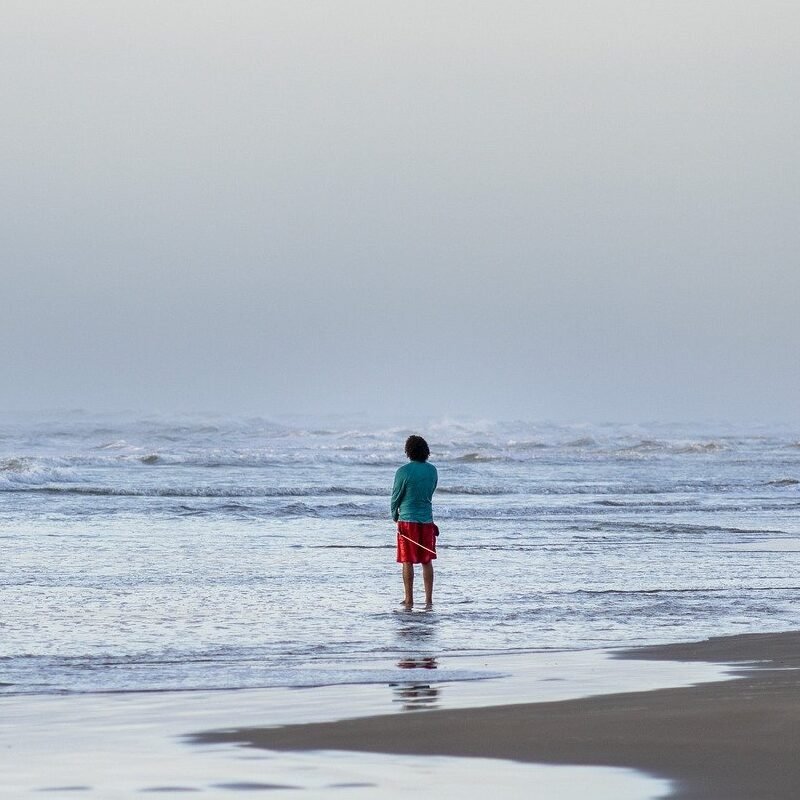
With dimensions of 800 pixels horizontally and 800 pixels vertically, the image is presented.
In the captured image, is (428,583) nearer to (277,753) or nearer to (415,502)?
(415,502)

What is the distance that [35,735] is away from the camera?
565cm

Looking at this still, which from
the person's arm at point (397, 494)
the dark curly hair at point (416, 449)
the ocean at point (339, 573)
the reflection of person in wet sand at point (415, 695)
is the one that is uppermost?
the dark curly hair at point (416, 449)

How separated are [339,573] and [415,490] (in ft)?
5.88

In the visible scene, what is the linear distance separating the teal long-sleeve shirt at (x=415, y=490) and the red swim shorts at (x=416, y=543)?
0.07m

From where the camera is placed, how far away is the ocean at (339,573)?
8297 millimetres

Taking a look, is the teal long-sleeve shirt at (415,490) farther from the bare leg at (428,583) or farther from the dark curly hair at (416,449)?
the bare leg at (428,583)

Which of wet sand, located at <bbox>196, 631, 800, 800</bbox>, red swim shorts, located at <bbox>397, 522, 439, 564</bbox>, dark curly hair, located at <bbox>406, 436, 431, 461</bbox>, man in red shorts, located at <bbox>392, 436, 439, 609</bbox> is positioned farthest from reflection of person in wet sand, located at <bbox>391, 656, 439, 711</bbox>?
dark curly hair, located at <bbox>406, 436, 431, 461</bbox>

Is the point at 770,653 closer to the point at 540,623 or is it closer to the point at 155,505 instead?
the point at 540,623

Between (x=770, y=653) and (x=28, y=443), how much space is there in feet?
162

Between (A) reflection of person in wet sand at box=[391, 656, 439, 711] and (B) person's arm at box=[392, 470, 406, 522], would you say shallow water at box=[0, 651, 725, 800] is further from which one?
(B) person's arm at box=[392, 470, 406, 522]

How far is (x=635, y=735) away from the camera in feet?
17.9

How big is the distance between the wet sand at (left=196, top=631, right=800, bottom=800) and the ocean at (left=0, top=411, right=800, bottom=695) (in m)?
1.41

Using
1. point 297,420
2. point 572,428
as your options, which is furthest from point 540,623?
point 297,420

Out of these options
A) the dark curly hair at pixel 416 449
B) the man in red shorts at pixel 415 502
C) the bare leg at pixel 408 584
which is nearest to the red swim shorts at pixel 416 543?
the man in red shorts at pixel 415 502
